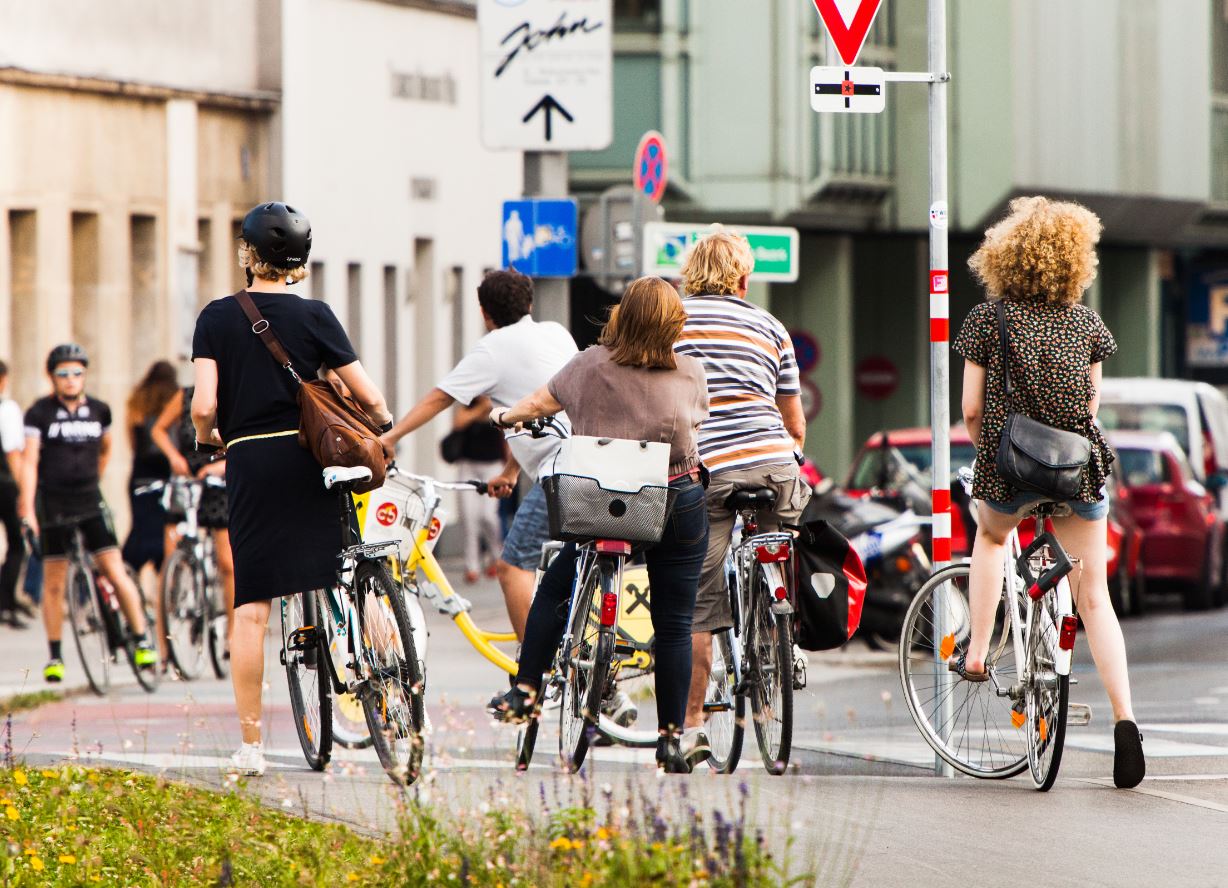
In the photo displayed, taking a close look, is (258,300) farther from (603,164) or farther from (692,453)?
(603,164)

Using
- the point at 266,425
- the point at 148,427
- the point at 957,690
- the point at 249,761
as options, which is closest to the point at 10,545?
the point at 148,427

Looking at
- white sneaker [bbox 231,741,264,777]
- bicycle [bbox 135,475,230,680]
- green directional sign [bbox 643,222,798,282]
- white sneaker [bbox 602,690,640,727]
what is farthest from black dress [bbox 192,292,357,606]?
green directional sign [bbox 643,222,798,282]

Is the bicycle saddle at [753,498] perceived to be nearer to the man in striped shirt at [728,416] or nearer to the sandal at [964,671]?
the man in striped shirt at [728,416]

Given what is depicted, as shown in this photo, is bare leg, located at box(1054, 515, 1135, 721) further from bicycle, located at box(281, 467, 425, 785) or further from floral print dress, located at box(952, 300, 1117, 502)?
bicycle, located at box(281, 467, 425, 785)

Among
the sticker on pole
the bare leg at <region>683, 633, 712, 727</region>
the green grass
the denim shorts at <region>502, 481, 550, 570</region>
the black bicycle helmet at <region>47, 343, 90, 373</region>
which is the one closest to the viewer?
the green grass

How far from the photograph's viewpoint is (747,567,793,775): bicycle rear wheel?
Result: 8.99 metres

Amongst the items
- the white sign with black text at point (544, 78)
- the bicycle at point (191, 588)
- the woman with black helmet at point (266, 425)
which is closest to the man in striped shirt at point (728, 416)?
the woman with black helmet at point (266, 425)

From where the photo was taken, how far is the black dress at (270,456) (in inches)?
346

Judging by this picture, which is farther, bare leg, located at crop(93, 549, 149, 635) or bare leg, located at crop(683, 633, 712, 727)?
bare leg, located at crop(93, 549, 149, 635)

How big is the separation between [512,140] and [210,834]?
7.24 meters

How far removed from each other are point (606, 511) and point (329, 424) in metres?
0.93

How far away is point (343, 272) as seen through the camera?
28.5m

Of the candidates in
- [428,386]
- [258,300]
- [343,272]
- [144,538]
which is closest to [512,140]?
[144,538]

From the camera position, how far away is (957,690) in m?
9.41
